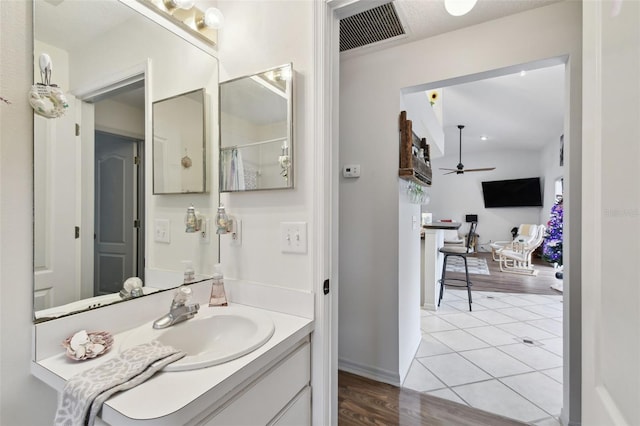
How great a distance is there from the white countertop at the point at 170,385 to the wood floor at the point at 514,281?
470cm

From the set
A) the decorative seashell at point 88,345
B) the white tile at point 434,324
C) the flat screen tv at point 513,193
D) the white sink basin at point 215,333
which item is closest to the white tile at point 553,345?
the white tile at point 434,324

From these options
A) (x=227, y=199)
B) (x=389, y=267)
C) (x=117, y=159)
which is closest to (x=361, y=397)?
(x=389, y=267)

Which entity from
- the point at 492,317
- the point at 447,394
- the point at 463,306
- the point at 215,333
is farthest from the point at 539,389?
the point at 215,333

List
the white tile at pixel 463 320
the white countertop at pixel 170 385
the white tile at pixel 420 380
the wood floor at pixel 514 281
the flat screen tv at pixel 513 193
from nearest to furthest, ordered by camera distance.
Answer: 1. the white countertop at pixel 170 385
2. the white tile at pixel 420 380
3. the white tile at pixel 463 320
4. the wood floor at pixel 514 281
5. the flat screen tv at pixel 513 193

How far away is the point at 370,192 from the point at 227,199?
1101 mm

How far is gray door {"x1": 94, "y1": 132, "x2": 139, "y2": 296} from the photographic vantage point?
0.95 meters

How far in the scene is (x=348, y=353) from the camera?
2.13 meters

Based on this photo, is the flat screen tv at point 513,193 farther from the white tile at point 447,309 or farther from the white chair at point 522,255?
the white tile at point 447,309

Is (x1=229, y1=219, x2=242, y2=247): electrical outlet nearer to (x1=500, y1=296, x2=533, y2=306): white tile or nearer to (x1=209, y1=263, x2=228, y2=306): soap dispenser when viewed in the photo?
(x1=209, y1=263, x2=228, y2=306): soap dispenser

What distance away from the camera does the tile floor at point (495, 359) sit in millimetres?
1793

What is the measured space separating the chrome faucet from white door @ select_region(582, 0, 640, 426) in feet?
3.78

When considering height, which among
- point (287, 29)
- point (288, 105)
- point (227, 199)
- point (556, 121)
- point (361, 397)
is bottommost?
point (361, 397)

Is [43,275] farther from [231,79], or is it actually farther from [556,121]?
[556,121]

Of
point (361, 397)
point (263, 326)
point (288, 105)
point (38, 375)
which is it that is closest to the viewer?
point (38, 375)
